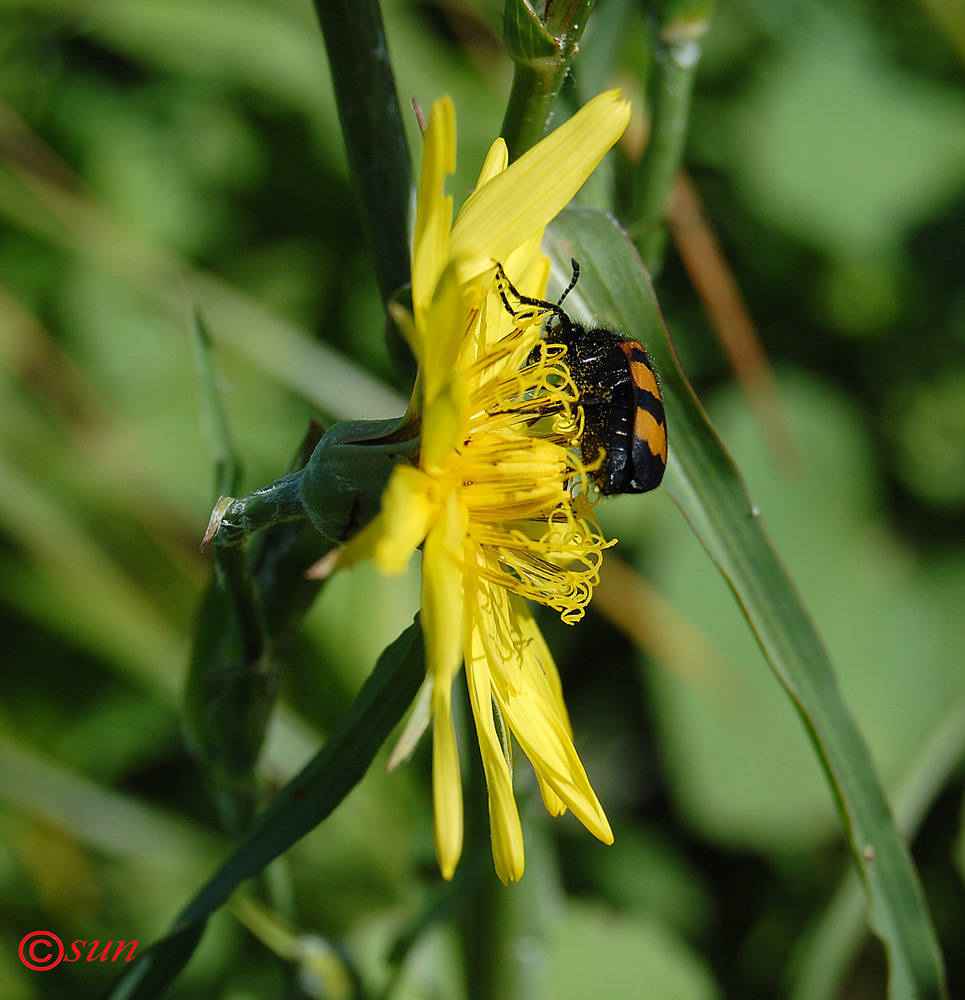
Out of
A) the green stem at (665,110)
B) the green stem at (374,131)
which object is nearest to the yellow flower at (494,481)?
the green stem at (374,131)

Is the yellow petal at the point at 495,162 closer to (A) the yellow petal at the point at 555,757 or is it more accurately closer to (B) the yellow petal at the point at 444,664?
(B) the yellow petal at the point at 444,664

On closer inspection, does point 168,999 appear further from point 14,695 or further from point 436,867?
point 436,867

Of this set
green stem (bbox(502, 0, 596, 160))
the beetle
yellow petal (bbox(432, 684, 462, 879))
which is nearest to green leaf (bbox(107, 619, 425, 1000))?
yellow petal (bbox(432, 684, 462, 879))

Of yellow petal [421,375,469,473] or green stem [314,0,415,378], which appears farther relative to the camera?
green stem [314,0,415,378]

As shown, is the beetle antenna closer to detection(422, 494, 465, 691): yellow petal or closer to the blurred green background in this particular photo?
detection(422, 494, 465, 691): yellow petal

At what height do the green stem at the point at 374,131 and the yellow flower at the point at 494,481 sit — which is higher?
the green stem at the point at 374,131

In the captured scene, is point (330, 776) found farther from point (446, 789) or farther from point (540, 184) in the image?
point (540, 184)
